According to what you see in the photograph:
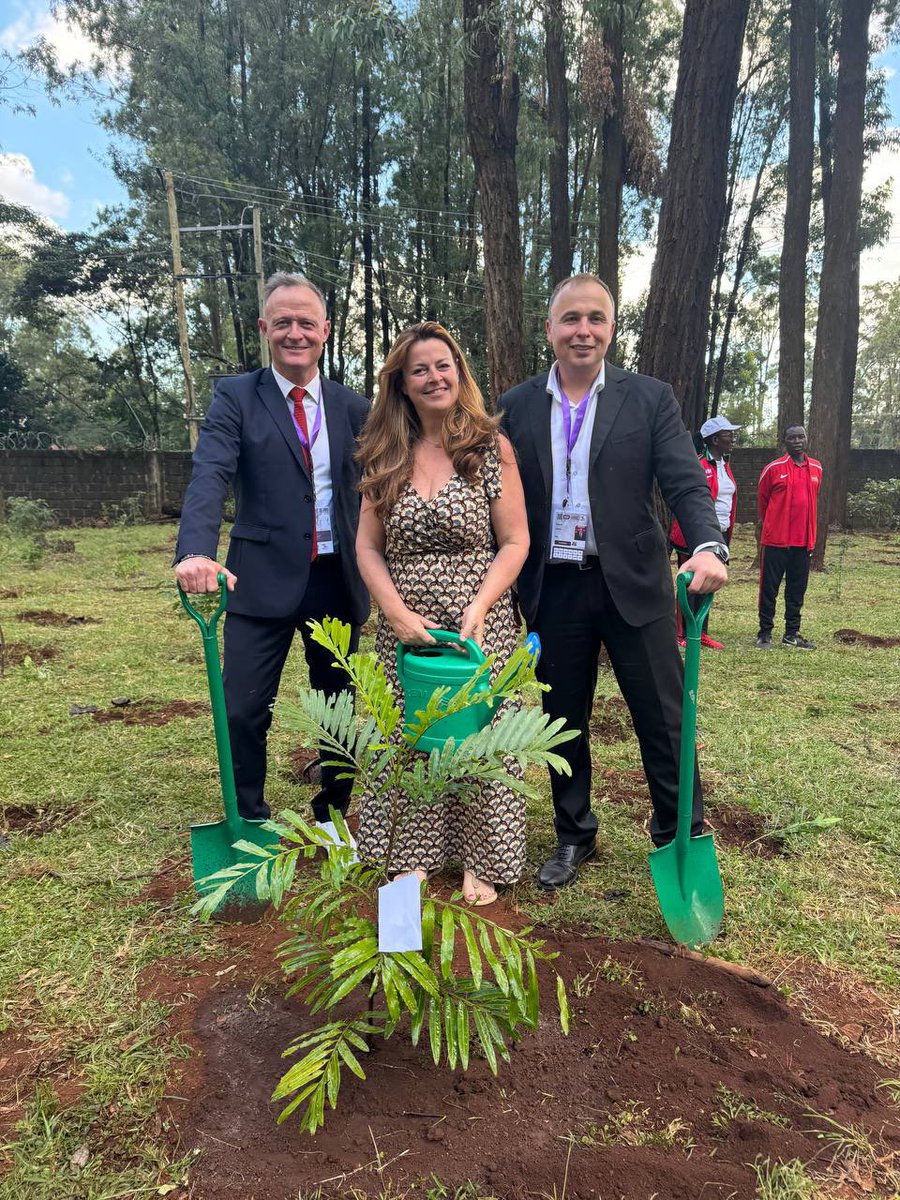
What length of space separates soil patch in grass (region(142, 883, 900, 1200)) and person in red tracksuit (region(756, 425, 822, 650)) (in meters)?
5.05

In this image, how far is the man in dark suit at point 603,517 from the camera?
8.46 feet

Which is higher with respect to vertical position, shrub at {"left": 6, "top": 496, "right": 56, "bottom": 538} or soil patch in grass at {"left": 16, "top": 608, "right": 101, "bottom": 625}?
shrub at {"left": 6, "top": 496, "right": 56, "bottom": 538}

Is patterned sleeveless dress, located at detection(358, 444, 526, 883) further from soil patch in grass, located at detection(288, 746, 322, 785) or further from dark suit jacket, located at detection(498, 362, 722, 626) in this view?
soil patch in grass, located at detection(288, 746, 322, 785)

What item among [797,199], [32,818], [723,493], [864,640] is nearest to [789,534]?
[723,493]

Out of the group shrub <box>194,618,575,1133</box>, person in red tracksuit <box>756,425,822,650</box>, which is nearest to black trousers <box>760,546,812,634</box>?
person in red tracksuit <box>756,425,822,650</box>

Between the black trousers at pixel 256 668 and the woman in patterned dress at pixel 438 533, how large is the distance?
1.12ft

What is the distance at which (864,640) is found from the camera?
6875 mm

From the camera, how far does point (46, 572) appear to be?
10.4 metres

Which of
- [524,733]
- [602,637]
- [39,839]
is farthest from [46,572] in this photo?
[524,733]

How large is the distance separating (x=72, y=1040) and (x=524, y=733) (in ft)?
5.05

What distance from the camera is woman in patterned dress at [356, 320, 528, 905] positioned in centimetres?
248

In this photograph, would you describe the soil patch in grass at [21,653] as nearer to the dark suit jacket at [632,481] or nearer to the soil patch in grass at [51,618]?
the soil patch in grass at [51,618]

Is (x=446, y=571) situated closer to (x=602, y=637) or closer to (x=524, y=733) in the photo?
(x=602, y=637)

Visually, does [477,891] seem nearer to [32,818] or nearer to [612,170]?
[32,818]
